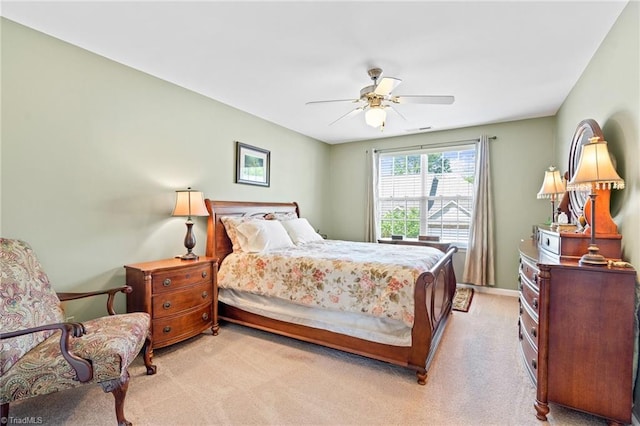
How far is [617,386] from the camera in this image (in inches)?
65.6

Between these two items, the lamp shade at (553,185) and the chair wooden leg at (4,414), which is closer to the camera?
the chair wooden leg at (4,414)

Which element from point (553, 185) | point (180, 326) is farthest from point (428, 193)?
point (180, 326)

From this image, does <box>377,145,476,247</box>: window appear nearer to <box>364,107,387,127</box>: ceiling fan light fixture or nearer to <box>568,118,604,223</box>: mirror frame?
<box>568,118,604,223</box>: mirror frame

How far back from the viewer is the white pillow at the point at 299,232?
384cm

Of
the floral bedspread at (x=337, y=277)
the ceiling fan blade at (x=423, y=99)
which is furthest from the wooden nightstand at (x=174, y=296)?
the ceiling fan blade at (x=423, y=99)

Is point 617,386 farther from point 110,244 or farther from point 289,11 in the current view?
point 110,244

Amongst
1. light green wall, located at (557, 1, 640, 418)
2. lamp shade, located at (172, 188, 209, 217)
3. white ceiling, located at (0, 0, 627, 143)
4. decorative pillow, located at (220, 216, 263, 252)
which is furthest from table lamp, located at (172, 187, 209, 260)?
light green wall, located at (557, 1, 640, 418)

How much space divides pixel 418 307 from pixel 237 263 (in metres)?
1.86

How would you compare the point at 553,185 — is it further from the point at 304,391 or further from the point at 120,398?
the point at 120,398

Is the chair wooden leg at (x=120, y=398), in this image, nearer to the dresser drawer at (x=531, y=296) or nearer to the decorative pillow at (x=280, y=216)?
the decorative pillow at (x=280, y=216)

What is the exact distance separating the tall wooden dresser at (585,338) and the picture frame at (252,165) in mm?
3259

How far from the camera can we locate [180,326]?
268 cm

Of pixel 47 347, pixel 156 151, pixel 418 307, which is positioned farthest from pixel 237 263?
pixel 418 307

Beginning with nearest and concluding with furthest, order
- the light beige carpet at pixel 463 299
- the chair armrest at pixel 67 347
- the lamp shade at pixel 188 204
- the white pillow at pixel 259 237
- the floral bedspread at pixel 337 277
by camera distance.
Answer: the chair armrest at pixel 67 347 < the floral bedspread at pixel 337 277 < the lamp shade at pixel 188 204 < the white pillow at pixel 259 237 < the light beige carpet at pixel 463 299
